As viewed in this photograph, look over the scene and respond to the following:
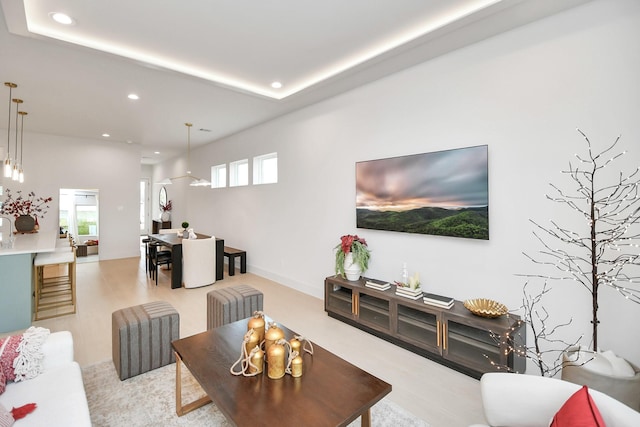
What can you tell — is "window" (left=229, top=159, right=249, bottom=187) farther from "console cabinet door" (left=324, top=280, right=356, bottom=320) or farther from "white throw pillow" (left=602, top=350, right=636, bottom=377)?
"white throw pillow" (left=602, top=350, right=636, bottom=377)

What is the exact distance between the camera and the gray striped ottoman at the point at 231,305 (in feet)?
9.68

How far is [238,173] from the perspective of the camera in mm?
6633

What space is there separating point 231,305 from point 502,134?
305cm

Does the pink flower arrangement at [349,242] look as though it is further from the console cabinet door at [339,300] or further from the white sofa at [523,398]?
the white sofa at [523,398]

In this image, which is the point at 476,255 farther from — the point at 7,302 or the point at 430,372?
the point at 7,302

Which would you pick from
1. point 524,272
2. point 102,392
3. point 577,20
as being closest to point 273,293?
point 102,392

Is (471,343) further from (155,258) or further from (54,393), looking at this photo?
(155,258)

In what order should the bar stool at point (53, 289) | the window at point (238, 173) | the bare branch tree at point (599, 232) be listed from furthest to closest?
1. the window at point (238, 173)
2. the bar stool at point (53, 289)
3. the bare branch tree at point (599, 232)

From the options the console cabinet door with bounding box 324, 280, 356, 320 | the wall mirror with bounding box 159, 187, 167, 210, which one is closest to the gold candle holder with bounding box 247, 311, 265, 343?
the console cabinet door with bounding box 324, 280, 356, 320

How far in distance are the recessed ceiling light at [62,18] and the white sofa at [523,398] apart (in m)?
4.10

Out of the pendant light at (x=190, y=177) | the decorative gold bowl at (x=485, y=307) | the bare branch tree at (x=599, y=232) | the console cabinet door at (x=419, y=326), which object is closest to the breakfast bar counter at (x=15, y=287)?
the pendant light at (x=190, y=177)

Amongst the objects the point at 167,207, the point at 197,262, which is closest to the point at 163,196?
the point at 167,207

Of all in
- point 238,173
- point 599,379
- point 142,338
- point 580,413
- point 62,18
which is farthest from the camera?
point 238,173

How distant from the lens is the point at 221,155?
7.07 metres
